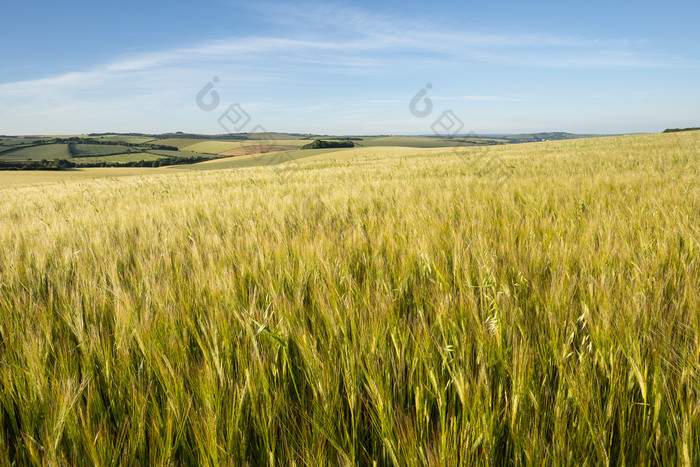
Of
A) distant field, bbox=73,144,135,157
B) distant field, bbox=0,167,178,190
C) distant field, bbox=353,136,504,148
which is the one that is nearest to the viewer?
distant field, bbox=0,167,178,190

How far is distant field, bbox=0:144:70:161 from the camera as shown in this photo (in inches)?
2384

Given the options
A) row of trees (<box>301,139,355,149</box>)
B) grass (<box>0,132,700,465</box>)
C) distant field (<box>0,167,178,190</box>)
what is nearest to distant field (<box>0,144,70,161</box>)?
distant field (<box>0,167,178,190</box>)

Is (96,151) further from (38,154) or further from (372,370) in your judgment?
(372,370)

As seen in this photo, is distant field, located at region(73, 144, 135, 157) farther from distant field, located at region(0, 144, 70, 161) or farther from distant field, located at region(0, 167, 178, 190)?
distant field, located at region(0, 167, 178, 190)

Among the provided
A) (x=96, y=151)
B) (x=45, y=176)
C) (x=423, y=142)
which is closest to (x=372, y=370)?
(x=45, y=176)

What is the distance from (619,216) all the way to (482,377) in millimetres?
2094

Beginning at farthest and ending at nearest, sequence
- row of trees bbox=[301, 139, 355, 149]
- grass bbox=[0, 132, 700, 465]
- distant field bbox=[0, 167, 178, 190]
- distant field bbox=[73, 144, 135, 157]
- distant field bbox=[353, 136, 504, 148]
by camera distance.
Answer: distant field bbox=[73, 144, 135, 157], row of trees bbox=[301, 139, 355, 149], distant field bbox=[353, 136, 504, 148], distant field bbox=[0, 167, 178, 190], grass bbox=[0, 132, 700, 465]

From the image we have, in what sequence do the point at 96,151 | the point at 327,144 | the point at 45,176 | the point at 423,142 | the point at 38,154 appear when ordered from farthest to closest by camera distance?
the point at 96,151, the point at 423,142, the point at 38,154, the point at 327,144, the point at 45,176

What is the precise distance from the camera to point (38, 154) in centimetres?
6431

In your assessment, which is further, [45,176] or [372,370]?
[45,176]

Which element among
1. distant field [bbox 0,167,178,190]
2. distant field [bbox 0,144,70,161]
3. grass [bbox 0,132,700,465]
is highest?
distant field [bbox 0,144,70,161]

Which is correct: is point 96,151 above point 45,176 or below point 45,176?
above

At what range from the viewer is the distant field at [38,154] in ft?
199

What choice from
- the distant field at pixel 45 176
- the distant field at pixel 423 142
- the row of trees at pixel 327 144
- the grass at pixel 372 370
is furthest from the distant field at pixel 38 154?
the grass at pixel 372 370
